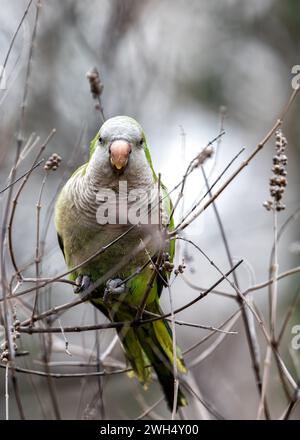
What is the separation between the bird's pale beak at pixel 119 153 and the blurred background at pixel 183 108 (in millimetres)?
1652

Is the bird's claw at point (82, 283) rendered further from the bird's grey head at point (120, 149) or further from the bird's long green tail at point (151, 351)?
the bird's grey head at point (120, 149)

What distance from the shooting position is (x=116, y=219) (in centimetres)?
343

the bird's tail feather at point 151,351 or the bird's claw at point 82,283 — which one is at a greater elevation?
the bird's claw at point 82,283

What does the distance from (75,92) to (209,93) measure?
78.8 inches

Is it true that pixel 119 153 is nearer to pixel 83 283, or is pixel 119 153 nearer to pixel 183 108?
pixel 83 283

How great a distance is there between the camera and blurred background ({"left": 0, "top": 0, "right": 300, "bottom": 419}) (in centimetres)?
549

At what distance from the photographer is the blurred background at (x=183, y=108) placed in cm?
549

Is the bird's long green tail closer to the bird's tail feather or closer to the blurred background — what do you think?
the bird's tail feather

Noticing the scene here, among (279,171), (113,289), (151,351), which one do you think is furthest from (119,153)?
(151,351)

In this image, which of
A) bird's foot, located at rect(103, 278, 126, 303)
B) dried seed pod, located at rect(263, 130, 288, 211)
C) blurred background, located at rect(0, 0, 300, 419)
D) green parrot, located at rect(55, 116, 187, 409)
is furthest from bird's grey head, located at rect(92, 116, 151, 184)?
blurred background, located at rect(0, 0, 300, 419)

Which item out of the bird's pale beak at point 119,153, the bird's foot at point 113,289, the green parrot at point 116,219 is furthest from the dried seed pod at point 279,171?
the bird's foot at point 113,289

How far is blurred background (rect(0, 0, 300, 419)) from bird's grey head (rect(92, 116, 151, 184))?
4.91 ft
